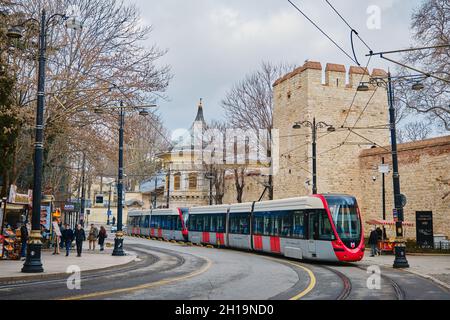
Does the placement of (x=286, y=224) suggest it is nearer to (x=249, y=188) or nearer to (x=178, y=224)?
(x=178, y=224)

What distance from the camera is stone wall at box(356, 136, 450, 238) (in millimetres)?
28375

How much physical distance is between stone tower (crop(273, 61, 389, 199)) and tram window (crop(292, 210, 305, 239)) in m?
15.1

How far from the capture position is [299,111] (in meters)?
37.3

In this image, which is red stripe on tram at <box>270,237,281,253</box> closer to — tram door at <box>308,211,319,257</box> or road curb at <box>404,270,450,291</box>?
tram door at <box>308,211,319,257</box>

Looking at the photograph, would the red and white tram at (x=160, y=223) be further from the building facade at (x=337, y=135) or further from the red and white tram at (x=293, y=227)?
the building facade at (x=337, y=135)

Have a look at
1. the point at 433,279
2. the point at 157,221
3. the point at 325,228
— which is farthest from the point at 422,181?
the point at 157,221

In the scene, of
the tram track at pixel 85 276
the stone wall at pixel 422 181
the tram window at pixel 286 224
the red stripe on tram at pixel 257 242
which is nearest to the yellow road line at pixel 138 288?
the tram track at pixel 85 276

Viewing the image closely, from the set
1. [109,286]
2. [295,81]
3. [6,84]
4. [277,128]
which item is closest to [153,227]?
[277,128]

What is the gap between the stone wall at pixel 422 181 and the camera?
28375mm

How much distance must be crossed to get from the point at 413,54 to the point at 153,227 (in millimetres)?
24639
